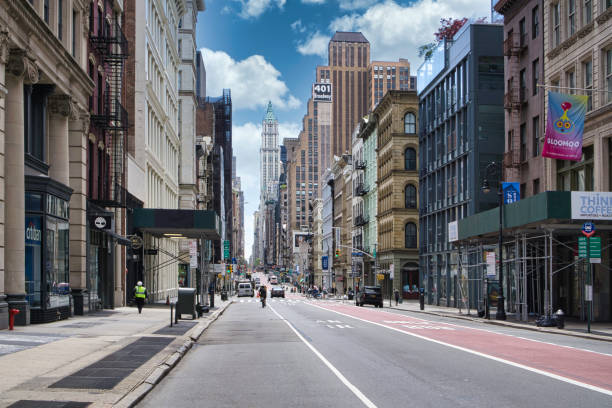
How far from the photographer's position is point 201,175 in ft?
346

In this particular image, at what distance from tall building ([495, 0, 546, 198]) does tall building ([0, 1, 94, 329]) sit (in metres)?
24.9

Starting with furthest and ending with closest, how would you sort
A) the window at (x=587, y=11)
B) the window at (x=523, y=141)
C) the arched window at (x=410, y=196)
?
the arched window at (x=410, y=196) < the window at (x=523, y=141) < the window at (x=587, y=11)

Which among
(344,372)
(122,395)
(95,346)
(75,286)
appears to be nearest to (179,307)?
(75,286)

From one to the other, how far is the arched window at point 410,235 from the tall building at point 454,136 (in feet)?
29.6

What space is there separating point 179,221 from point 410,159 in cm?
4270

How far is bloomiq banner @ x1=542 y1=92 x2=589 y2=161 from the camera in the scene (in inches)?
1191

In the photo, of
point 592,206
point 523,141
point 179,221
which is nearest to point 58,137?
point 179,221

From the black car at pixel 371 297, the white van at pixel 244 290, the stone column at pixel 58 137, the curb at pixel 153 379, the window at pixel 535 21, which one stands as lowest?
the white van at pixel 244 290

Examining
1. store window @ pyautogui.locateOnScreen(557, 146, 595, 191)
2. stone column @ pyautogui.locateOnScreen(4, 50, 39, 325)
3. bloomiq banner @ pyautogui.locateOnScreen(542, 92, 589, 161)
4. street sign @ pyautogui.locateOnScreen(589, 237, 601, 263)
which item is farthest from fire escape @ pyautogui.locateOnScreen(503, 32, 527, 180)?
stone column @ pyautogui.locateOnScreen(4, 50, 39, 325)

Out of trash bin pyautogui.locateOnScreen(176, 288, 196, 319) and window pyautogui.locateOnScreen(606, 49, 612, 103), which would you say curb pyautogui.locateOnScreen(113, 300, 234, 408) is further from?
window pyautogui.locateOnScreen(606, 49, 612, 103)

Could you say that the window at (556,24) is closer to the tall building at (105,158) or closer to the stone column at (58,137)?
the tall building at (105,158)

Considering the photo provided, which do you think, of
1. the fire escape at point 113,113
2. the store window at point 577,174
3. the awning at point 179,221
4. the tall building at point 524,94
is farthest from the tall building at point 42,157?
the tall building at point 524,94

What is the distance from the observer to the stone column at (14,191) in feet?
76.8

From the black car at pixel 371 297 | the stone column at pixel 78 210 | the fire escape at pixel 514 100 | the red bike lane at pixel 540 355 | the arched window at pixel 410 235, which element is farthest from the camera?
the arched window at pixel 410 235
